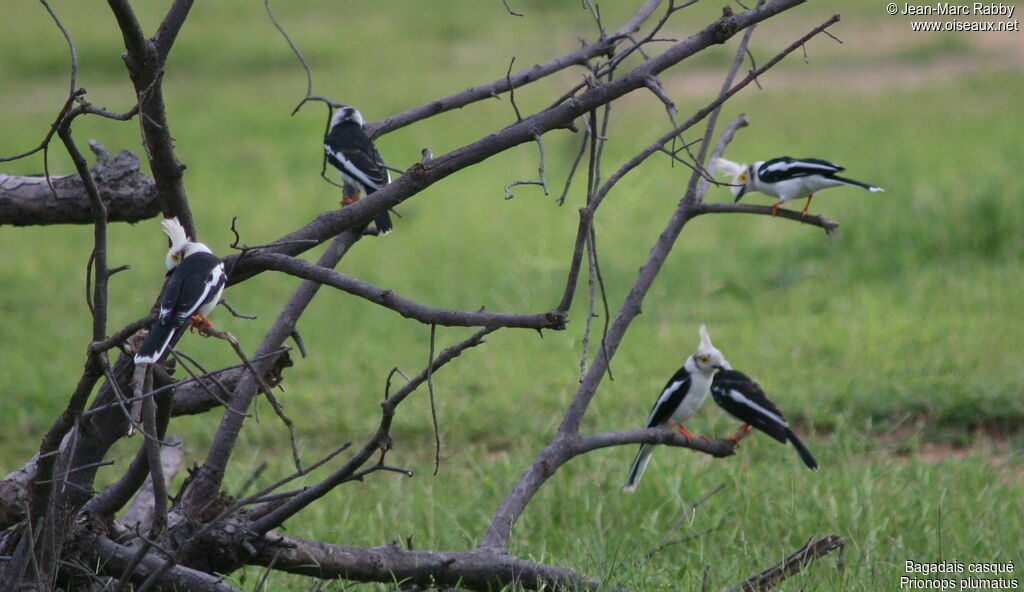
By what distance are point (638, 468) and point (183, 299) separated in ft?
7.03

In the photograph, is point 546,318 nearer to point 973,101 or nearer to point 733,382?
point 733,382

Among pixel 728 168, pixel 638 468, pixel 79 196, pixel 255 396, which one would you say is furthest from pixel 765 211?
pixel 79 196

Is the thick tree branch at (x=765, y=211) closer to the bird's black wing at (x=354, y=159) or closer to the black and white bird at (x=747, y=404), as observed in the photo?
the black and white bird at (x=747, y=404)

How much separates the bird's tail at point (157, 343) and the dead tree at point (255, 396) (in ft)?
0.22

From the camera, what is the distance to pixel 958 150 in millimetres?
9906

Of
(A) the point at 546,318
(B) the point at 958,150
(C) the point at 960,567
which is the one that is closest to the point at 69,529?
(A) the point at 546,318

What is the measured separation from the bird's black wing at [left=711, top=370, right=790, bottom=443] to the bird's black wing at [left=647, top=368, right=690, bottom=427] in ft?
0.35

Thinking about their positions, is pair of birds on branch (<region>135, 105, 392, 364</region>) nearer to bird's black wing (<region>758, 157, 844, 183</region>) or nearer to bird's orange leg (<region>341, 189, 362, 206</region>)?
bird's orange leg (<region>341, 189, 362, 206</region>)

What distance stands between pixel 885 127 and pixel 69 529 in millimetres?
10278

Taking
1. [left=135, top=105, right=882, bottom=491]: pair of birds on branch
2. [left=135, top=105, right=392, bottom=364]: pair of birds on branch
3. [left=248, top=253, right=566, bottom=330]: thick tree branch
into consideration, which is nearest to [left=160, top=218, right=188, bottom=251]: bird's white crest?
[left=135, top=105, right=392, bottom=364]: pair of birds on branch

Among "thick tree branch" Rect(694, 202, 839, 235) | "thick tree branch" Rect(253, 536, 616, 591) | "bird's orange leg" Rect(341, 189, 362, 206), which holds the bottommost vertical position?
"thick tree branch" Rect(253, 536, 616, 591)

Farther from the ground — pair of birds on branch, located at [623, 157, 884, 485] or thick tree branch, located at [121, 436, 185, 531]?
pair of birds on branch, located at [623, 157, 884, 485]

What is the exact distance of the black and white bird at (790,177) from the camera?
3.88m

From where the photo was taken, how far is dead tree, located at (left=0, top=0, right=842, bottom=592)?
227 centimetres
